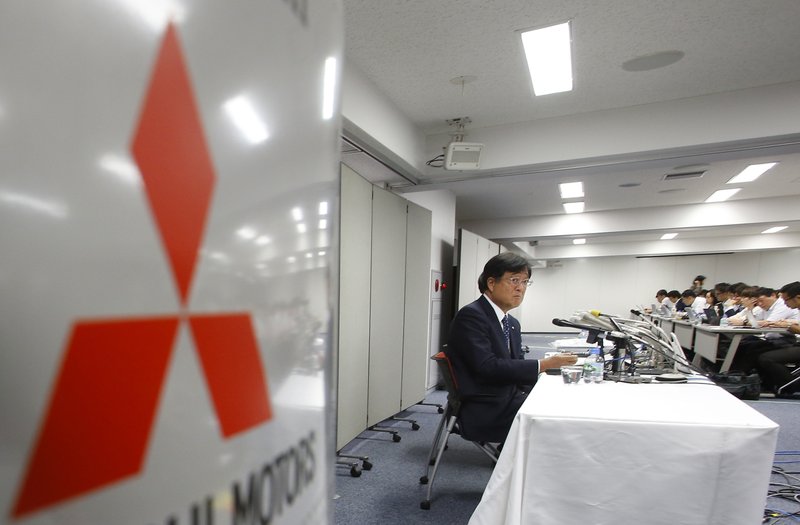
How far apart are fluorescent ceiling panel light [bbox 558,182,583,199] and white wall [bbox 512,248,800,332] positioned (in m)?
4.96

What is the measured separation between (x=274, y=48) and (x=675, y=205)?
7.02 m

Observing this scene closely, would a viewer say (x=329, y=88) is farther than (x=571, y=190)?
No

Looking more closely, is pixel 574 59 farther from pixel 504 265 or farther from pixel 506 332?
pixel 506 332

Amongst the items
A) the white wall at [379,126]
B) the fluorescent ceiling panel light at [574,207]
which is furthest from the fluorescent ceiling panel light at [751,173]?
the white wall at [379,126]

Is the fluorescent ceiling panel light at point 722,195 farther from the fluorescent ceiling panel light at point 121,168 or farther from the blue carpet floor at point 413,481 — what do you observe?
the fluorescent ceiling panel light at point 121,168

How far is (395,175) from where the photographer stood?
139 inches

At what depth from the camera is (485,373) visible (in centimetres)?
175

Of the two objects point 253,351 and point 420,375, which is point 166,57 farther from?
point 420,375

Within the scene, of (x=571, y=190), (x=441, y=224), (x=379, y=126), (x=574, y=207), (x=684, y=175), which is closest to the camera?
(x=379, y=126)

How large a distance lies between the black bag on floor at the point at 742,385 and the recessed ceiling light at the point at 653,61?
298 centimetres

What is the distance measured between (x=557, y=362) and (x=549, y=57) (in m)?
1.78

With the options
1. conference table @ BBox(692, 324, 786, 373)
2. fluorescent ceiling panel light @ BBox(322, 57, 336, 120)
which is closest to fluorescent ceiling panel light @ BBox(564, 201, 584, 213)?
conference table @ BBox(692, 324, 786, 373)

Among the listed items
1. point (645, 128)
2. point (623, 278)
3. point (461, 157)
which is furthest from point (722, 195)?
point (623, 278)

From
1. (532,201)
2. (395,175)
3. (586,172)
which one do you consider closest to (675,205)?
(532,201)
